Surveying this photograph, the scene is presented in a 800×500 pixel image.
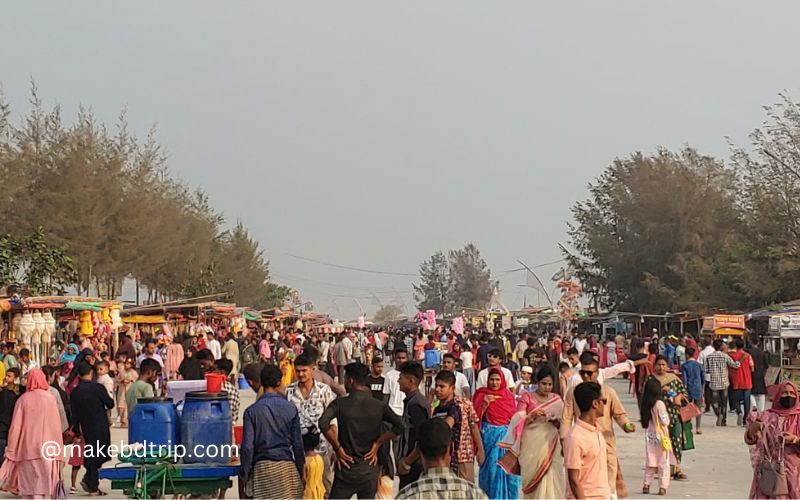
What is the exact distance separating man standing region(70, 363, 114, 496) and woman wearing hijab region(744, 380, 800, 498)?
22.3 ft

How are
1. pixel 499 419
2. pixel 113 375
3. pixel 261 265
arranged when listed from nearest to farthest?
pixel 499 419 < pixel 113 375 < pixel 261 265

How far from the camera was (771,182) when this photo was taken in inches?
1811

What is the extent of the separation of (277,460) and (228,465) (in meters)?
0.58

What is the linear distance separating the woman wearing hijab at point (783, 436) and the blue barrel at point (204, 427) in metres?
4.27

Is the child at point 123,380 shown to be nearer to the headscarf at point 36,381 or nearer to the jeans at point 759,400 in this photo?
the headscarf at point 36,381

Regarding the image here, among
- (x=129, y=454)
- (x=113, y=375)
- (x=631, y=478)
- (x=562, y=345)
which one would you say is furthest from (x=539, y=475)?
(x=562, y=345)

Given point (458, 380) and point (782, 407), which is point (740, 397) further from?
point (782, 407)

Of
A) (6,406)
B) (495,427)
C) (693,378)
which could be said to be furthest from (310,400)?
(693,378)

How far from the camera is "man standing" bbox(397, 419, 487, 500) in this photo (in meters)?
5.43

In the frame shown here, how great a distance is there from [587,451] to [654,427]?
5822mm

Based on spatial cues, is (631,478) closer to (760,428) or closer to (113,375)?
(760,428)

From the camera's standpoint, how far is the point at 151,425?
8992 mm

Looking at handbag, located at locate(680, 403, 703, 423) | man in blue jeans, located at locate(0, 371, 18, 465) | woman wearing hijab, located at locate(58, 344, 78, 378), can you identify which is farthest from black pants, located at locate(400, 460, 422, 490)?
woman wearing hijab, located at locate(58, 344, 78, 378)

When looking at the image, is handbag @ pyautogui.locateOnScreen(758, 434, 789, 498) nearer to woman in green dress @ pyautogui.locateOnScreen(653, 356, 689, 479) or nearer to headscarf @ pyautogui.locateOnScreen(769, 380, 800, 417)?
headscarf @ pyautogui.locateOnScreen(769, 380, 800, 417)
